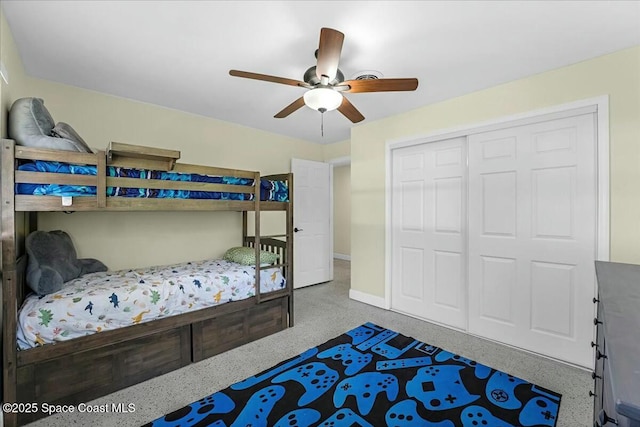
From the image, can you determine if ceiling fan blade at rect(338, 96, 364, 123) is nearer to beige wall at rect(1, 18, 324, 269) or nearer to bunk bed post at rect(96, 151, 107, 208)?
bunk bed post at rect(96, 151, 107, 208)

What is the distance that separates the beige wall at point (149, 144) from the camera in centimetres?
262

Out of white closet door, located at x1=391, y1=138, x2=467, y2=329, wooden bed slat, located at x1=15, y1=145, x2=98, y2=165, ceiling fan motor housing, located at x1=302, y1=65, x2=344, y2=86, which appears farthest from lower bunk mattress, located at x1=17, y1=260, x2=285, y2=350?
A: ceiling fan motor housing, located at x1=302, y1=65, x2=344, y2=86

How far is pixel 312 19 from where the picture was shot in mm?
1733

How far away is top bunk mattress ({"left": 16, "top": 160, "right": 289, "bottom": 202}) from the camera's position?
5.85 ft

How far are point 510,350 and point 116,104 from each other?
14.5 ft

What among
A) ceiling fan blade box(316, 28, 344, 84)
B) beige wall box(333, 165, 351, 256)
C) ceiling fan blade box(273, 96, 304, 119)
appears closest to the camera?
ceiling fan blade box(316, 28, 344, 84)

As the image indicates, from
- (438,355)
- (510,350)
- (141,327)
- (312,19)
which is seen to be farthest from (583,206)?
(141,327)

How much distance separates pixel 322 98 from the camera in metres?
1.92

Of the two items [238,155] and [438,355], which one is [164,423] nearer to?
[438,355]

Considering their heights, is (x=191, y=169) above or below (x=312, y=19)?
below

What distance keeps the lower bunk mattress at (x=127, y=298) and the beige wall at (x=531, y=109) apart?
1446 mm

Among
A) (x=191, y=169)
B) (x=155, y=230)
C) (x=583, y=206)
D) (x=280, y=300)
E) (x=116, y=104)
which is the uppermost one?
(x=116, y=104)

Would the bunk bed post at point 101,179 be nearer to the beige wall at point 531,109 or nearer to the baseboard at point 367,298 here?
the beige wall at point 531,109

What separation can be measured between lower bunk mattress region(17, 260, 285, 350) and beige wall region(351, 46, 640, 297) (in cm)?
145
